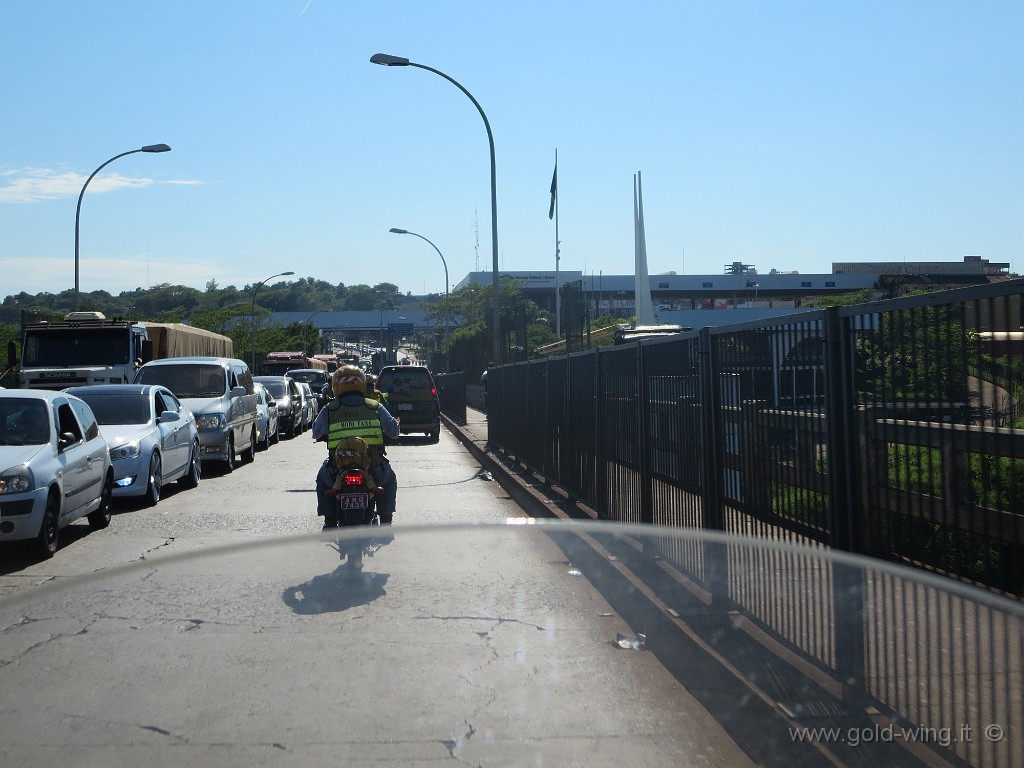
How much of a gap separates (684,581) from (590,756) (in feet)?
1.45

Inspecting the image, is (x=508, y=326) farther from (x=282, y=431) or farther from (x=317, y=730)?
(x=317, y=730)

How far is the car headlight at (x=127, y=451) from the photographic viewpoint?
1345 cm

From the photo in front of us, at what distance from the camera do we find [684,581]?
196cm

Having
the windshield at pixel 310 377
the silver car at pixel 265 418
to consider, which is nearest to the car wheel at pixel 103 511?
the silver car at pixel 265 418

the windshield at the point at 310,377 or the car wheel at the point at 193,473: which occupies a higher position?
the windshield at the point at 310,377

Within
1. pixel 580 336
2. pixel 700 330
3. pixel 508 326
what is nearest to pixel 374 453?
pixel 700 330

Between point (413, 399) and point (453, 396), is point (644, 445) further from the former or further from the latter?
point (453, 396)

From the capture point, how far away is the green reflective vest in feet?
28.3

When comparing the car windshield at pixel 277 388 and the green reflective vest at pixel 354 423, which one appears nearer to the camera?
the green reflective vest at pixel 354 423

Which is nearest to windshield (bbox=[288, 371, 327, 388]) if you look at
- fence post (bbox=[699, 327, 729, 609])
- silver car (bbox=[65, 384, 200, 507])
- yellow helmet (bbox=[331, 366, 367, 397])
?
silver car (bbox=[65, 384, 200, 507])

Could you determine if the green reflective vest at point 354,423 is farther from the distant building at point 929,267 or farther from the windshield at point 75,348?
the distant building at point 929,267

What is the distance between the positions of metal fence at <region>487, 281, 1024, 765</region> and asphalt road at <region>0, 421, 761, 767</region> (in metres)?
→ 0.32

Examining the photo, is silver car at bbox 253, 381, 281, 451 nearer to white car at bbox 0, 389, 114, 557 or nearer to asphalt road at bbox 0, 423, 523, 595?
asphalt road at bbox 0, 423, 523, 595

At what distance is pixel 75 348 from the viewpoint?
80.7 ft
